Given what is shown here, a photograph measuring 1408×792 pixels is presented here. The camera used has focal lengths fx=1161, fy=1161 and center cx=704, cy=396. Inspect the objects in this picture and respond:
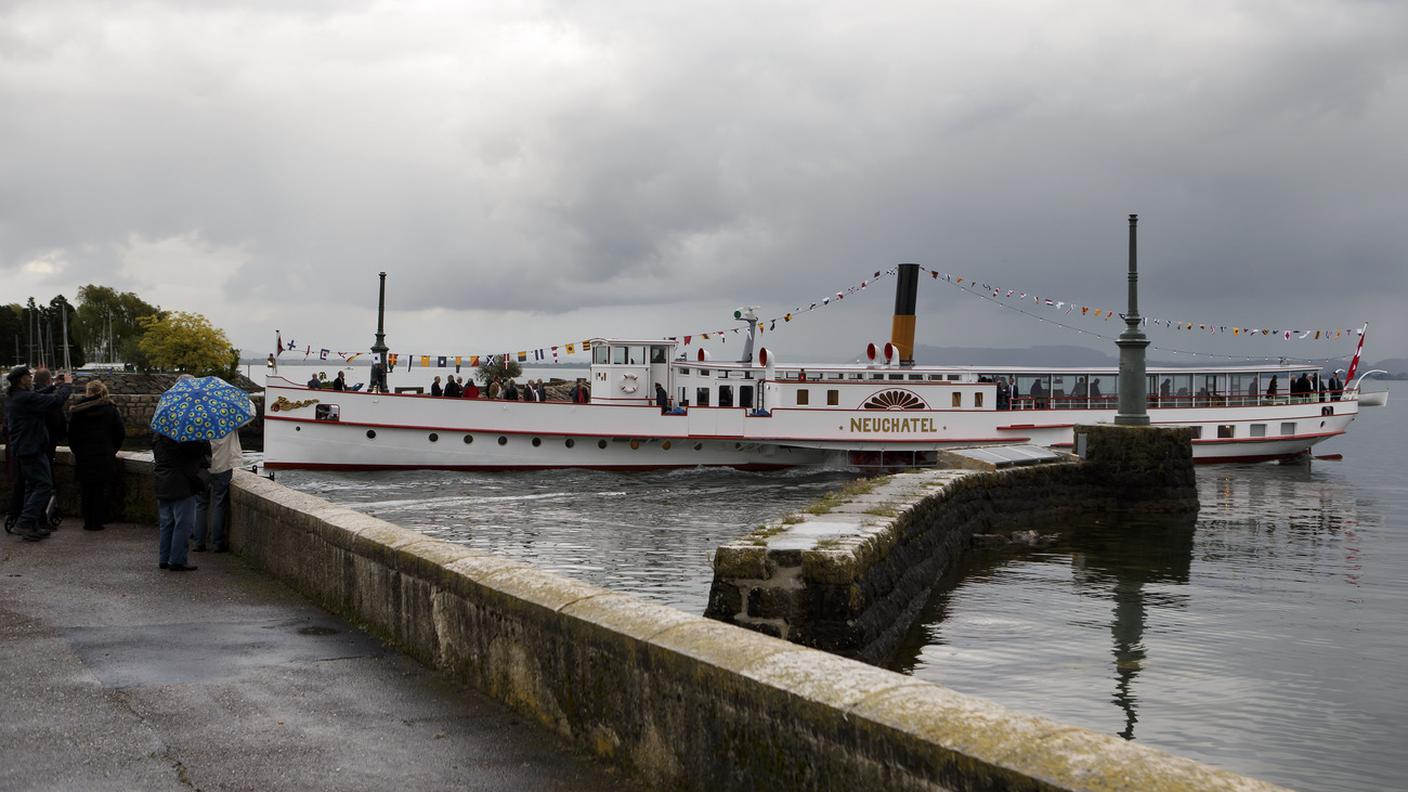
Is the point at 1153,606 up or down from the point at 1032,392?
down

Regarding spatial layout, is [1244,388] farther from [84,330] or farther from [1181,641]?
[84,330]

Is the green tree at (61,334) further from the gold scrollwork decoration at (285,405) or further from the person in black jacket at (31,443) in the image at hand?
the person in black jacket at (31,443)

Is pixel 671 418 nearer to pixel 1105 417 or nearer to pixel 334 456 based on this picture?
pixel 334 456

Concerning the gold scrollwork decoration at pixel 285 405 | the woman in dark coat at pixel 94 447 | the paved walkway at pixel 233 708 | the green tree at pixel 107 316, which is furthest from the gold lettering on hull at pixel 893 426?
the green tree at pixel 107 316

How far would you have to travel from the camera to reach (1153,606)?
1403 centimetres

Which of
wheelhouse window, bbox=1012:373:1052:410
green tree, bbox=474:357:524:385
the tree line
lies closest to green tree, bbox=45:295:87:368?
the tree line

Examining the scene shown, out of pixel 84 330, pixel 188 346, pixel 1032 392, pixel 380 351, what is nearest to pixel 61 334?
pixel 84 330

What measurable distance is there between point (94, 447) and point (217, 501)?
1876 mm

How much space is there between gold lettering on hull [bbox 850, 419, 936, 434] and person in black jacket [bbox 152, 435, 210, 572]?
28114 mm

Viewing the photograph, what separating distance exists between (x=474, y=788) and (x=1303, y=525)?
2449cm

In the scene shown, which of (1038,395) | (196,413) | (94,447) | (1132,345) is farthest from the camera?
(1038,395)

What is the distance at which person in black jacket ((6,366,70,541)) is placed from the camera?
10086 mm

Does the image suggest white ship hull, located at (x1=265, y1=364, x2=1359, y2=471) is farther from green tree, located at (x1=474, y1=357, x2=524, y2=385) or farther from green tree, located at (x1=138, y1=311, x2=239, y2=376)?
green tree, located at (x1=138, y1=311, x2=239, y2=376)

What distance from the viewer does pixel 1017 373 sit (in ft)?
129
